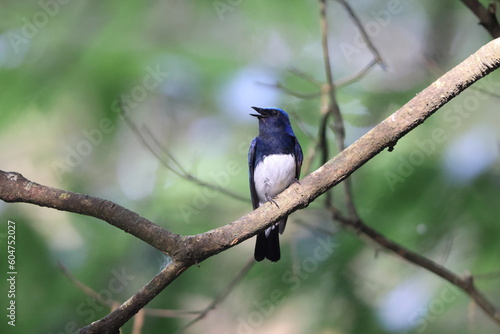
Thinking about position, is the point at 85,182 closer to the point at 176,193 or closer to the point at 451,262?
the point at 176,193

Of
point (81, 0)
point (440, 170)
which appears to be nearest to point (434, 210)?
point (440, 170)

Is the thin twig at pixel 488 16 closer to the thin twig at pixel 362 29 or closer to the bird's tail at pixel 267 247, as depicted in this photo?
the thin twig at pixel 362 29

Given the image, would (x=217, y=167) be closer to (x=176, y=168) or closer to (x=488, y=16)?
(x=176, y=168)

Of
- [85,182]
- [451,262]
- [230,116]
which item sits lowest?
[451,262]

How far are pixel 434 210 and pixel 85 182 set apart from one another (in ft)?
9.65

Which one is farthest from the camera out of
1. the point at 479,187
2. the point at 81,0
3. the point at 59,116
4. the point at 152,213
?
the point at 81,0

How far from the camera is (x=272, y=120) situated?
16.4 ft

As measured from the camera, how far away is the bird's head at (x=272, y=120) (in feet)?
16.3

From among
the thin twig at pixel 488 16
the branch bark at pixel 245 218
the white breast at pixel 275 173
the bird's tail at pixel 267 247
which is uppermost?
the thin twig at pixel 488 16

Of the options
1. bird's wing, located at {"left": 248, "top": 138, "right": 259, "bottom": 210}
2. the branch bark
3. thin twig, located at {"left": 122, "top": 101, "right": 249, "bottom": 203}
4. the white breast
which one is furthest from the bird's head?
the branch bark

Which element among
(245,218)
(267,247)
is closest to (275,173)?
(267,247)

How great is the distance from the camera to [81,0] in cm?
589

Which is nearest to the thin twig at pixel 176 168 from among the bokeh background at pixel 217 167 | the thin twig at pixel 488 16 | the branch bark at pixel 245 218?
the bokeh background at pixel 217 167

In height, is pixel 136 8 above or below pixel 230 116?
above
